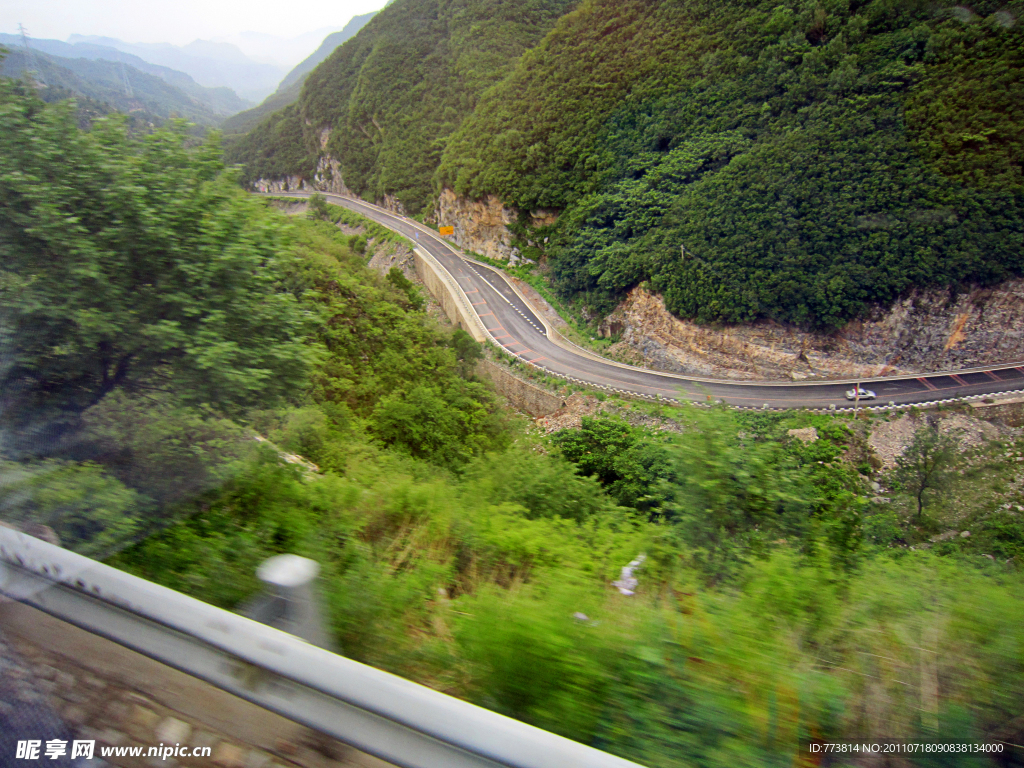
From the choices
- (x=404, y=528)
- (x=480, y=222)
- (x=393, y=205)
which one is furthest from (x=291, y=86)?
(x=404, y=528)

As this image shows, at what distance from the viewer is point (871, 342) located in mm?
22312

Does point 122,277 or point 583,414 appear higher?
point 122,277

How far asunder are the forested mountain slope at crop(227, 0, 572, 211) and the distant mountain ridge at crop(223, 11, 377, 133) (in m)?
4.30

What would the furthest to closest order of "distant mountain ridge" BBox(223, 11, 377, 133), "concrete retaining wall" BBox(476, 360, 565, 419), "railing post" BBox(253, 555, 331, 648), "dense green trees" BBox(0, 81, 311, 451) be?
1. "distant mountain ridge" BBox(223, 11, 377, 133)
2. "concrete retaining wall" BBox(476, 360, 565, 419)
3. "dense green trees" BBox(0, 81, 311, 451)
4. "railing post" BBox(253, 555, 331, 648)

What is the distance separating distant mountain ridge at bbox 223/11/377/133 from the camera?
71812 mm

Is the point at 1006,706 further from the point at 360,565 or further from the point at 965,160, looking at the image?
the point at 965,160

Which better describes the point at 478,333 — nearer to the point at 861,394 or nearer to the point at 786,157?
the point at 786,157

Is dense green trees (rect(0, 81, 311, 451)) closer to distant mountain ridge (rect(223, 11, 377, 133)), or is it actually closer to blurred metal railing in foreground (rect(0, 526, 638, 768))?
blurred metal railing in foreground (rect(0, 526, 638, 768))

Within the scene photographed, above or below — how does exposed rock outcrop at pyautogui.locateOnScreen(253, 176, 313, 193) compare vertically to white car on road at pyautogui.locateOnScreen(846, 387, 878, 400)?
above

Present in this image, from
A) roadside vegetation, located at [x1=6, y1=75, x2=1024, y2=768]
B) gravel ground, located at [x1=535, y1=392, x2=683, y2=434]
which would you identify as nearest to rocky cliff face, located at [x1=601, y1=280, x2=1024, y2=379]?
gravel ground, located at [x1=535, y1=392, x2=683, y2=434]

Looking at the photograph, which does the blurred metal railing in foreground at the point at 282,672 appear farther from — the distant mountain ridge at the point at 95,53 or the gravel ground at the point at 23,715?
the distant mountain ridge at the point at 95,53

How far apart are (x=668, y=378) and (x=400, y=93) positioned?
4635 cm

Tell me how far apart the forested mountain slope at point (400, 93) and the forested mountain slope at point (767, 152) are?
12.3 meters

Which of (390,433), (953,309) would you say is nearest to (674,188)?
(953,309)
